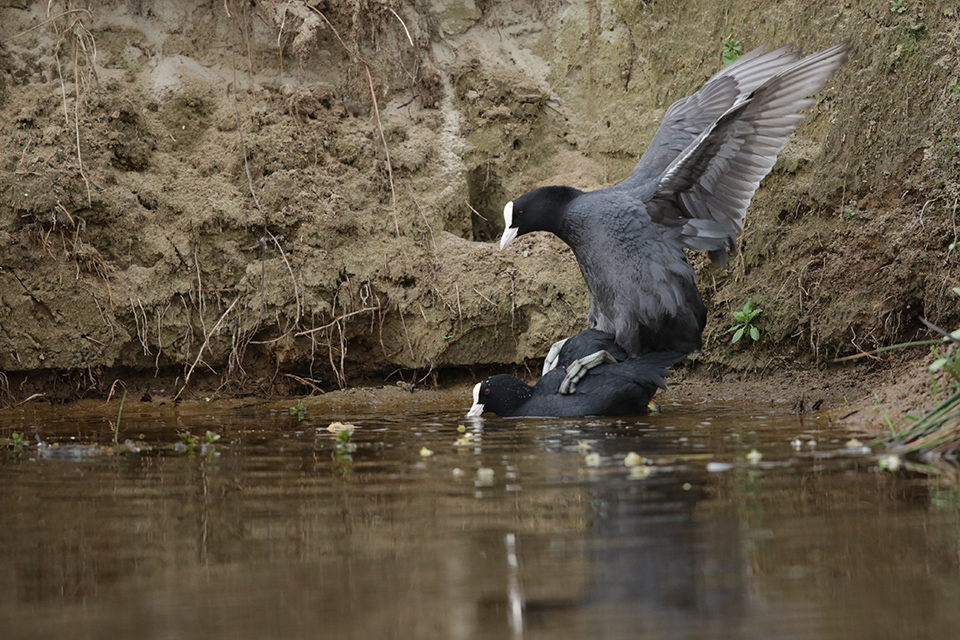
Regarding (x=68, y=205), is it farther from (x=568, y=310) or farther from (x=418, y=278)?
(x=568, y=310)

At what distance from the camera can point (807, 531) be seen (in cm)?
237

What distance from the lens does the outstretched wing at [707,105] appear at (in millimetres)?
6398

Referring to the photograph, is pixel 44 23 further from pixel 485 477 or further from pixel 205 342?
Result: pixel 485 477

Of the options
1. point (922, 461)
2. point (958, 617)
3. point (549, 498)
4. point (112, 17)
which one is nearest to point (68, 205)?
point (112, 17)

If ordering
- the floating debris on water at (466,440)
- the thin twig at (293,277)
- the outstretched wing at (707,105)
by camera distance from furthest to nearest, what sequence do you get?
the thin twig at (293,277), the outstretched wing at (707,105), the floating debris on water at (466,440)

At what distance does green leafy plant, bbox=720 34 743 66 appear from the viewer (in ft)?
24.0

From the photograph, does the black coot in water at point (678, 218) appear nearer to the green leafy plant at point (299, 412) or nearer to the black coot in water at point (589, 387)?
the black coot in water at point (589, 387)

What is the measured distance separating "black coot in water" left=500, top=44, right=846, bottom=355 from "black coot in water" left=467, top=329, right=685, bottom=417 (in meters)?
0.19

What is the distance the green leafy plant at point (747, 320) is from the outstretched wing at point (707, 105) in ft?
4.09

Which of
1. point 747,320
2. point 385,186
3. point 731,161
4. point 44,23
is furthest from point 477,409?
point 44,23

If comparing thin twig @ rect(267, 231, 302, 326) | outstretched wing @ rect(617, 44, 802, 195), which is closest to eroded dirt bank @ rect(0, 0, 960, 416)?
thin twig @ rect(267, 231, 302, 326)

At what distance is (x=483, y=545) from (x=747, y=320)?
492 centimetres

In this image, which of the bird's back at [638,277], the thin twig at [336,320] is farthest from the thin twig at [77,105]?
the bird's back at [638,277]

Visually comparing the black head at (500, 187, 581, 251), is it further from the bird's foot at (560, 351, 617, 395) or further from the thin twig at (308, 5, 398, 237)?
the thin twig at (308, 5, 398, 237)
